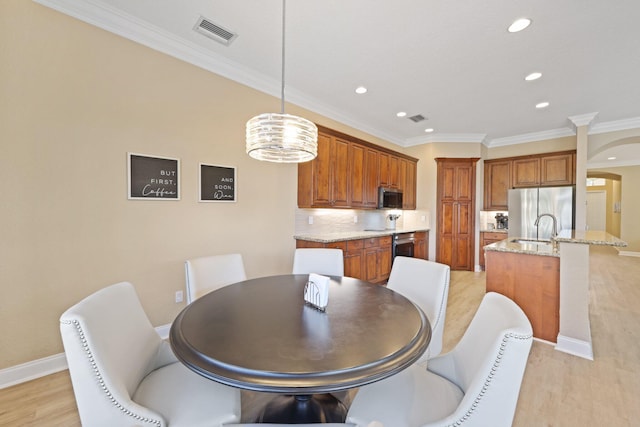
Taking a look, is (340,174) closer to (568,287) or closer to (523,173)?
(568,287)

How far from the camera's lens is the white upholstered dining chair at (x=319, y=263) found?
8.04 feet

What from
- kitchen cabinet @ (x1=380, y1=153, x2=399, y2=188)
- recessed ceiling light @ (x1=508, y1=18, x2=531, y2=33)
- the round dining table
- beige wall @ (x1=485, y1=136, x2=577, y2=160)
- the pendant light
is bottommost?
the round dining table

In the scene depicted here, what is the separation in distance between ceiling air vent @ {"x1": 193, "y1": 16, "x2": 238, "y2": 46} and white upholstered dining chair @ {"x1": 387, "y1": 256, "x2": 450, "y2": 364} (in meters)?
2.57

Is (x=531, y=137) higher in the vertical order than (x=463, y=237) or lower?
higher

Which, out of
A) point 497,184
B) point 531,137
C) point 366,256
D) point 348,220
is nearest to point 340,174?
point 348,220

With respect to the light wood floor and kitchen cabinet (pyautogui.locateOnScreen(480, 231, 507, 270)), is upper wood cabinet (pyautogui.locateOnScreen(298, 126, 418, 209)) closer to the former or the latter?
kitchen cabinet (pyautogui.locateOnScreen(480, 231, 507, 270))

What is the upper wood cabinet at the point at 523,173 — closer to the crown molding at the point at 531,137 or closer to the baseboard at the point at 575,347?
the crown molding at the point at 531,137

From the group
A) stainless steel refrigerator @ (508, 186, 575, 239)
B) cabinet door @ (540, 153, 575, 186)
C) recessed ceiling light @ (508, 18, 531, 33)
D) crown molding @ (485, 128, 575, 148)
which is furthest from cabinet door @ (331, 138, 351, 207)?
cabinet door @ (540, 153, 575, 186)

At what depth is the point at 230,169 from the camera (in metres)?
2.98

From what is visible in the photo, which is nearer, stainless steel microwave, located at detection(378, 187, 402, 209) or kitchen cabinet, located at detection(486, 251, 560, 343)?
kitchen cabinet, located at detection(486, 251, 560, 343)

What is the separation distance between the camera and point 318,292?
1414 mm

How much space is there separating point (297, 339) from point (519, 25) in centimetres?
307

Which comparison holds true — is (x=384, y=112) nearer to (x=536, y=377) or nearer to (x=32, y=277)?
(x=536, y=377)

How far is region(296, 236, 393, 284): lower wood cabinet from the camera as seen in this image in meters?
3.63
